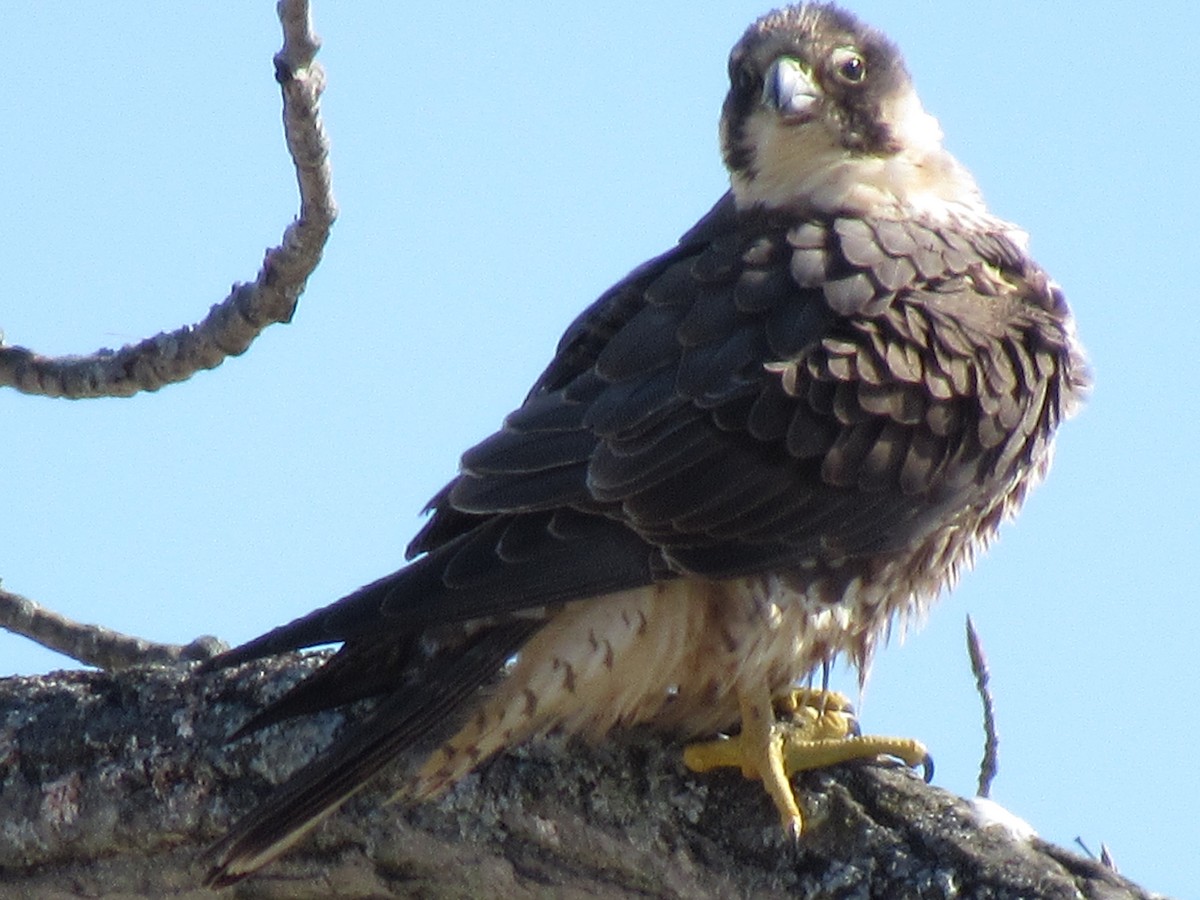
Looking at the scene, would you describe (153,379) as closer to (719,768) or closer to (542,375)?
(542,375)

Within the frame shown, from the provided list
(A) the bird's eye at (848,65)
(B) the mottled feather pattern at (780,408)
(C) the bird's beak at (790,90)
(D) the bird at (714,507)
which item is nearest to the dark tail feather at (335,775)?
(D) the bird at (714,507)

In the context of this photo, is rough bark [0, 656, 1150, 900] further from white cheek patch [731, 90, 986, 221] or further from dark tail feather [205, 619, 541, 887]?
white cheek patch [731, 90, 986, 221]

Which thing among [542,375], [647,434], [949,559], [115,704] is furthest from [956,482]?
[115,704]

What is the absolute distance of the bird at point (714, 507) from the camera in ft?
8.91

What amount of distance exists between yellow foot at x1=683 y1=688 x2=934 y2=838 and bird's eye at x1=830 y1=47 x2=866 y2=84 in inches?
62.1

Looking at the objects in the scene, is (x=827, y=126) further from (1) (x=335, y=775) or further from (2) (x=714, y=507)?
(1) (x=335, y=775)

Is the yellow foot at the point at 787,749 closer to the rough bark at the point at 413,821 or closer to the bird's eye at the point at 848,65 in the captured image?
the rough bark at the point at 413,821

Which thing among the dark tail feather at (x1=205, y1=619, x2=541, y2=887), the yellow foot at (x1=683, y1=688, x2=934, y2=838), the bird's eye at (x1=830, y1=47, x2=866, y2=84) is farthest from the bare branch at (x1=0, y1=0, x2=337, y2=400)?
the bird's eye at (x1=830, y1=47, x2=866, y2=84)

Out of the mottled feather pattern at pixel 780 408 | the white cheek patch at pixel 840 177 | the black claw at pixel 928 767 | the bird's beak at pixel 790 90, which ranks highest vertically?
the bird's beak at pixel 790 90

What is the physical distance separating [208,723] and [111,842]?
0.79 feet

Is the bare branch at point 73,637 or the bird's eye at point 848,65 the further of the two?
the bird's eye at point 848,65

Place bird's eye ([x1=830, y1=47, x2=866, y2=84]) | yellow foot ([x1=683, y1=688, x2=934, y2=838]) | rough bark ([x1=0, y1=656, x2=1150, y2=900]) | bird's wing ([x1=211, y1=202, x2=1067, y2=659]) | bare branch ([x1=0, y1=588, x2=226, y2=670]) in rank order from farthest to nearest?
bird's eye ([x1=830, y1=47, x2=866, y2=84]) → bare branch ([x1=0, y1=588, x2=226, y2=670]) → bird's wing ([x1=211, y1=202, x2=1067, y2=659]) → yellow foot ([x1=683, y1=688, x2=934, y2=838]) → rough bark ([x1=0, y1=656, x2=1150, y2=900])

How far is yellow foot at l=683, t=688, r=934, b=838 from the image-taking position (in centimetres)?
277

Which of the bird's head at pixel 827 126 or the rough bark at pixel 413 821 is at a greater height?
the bird's head at pixel 827 126
